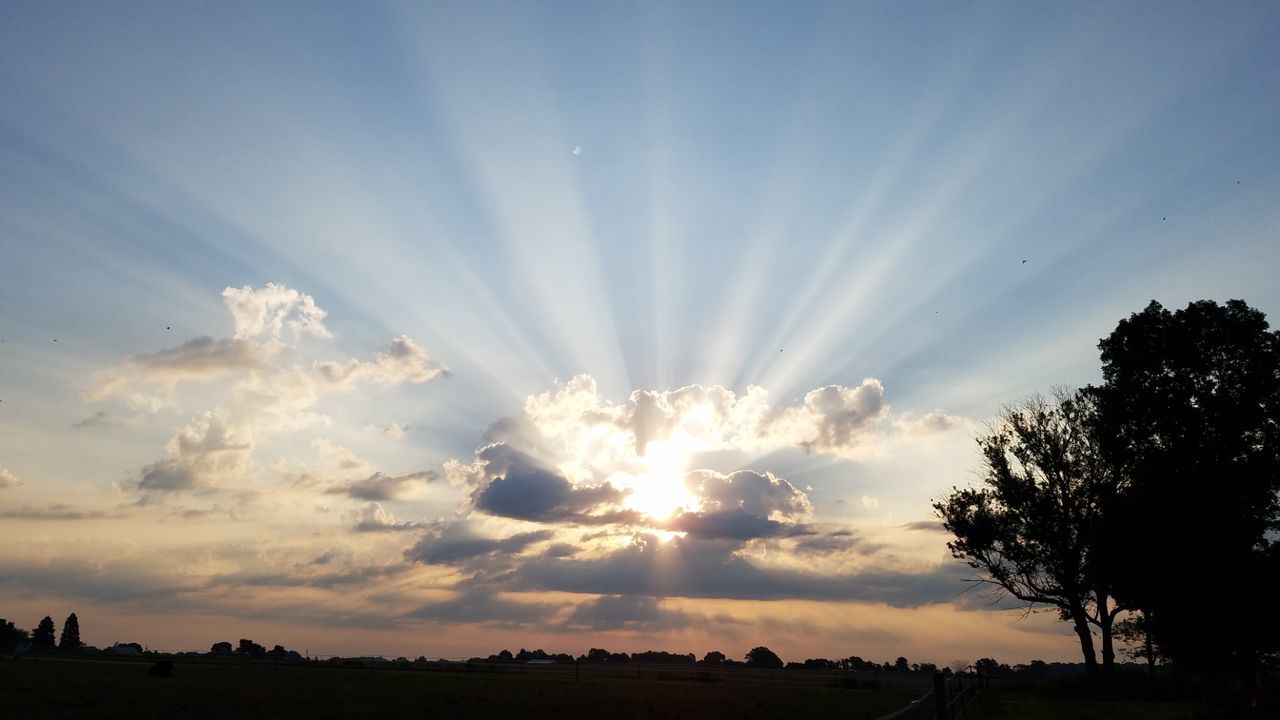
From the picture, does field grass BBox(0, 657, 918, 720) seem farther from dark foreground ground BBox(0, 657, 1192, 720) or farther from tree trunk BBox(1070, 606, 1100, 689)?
tree trunk BBox(1070, 606, 1100, 689)

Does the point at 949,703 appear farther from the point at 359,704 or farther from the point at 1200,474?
the point at 359,704

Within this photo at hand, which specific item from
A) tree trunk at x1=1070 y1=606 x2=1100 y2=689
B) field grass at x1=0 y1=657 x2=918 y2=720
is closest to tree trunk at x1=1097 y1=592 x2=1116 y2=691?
tree trunk at x1=1070 y1=606 x2=1100 y2=689

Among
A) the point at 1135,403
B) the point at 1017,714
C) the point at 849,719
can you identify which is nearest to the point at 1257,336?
the point at 1135,403

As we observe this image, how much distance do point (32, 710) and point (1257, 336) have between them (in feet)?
228

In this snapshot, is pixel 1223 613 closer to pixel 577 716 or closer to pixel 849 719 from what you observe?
pixel 849 719

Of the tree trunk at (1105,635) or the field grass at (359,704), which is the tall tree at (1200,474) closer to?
the tree trunk at (1105,635)

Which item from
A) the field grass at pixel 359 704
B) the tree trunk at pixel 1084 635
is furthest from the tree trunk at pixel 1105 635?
the field grass at pixel 359 704

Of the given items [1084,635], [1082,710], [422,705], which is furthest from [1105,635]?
[422,705]

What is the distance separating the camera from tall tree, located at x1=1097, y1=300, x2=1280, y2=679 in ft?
138

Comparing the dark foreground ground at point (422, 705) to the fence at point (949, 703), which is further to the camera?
the dark foreground ground at point (422, 705)

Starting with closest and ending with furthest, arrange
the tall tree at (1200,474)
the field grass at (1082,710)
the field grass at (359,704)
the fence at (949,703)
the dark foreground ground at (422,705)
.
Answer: the fence at (949,703) < the field grass at (1082,710) < the dark foreground ground at (422,705) < the field grass at (359,704) < the tall tree at (1200,474)

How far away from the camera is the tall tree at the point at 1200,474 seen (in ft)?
138

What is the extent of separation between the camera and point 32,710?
38.3 metres

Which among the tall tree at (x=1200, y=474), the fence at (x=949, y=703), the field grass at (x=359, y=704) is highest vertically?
the tall tree at (x=1200, y=474)
